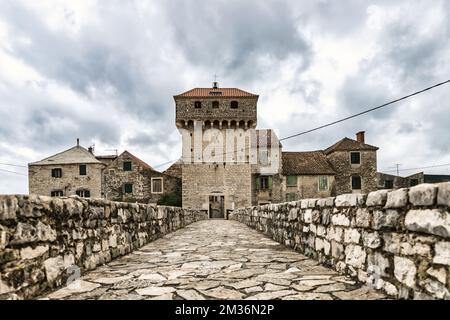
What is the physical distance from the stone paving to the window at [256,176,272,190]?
24.0m

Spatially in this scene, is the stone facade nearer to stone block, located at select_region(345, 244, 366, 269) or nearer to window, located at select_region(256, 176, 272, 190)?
window, located at select_region(256, 176, 272, 190)

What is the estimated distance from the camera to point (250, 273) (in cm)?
359

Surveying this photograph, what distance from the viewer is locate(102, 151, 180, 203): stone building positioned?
2900cm

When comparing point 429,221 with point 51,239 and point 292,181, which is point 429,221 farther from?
point 292,181

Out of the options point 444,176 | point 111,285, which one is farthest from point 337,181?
point 111,285

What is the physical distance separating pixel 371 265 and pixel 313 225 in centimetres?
161

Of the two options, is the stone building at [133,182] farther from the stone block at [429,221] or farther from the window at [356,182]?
the stone block at [429,221]

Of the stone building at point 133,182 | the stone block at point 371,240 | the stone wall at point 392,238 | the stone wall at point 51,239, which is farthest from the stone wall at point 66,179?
the stone block at point 371,240

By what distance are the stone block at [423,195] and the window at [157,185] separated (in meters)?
27.9

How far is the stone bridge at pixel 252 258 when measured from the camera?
2.18m

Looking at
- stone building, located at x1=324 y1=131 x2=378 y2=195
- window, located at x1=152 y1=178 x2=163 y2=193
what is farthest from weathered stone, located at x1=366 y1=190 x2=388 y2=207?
stone building, located at x1=324 y1=131 x2=378 y2=195

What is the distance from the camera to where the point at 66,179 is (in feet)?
98.3

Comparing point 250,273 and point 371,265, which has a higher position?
point 371,265
